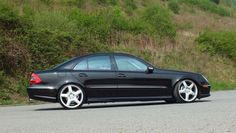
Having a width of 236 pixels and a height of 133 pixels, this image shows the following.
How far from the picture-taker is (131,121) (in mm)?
11547

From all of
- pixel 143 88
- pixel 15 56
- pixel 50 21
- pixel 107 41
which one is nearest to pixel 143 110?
pixel 143 88

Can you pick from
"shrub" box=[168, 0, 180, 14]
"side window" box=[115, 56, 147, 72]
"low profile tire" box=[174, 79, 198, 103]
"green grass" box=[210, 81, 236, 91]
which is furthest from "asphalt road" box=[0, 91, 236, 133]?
"shrub" box=[168, 0, 180, 14]

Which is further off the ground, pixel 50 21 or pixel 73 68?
pixel 50 21

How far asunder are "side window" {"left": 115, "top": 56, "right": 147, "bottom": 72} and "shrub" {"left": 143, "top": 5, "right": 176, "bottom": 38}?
19374 mm

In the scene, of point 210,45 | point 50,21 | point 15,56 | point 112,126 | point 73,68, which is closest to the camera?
point 112,126

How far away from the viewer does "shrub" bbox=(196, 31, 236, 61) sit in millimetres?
35219

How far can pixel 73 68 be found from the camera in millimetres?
15883

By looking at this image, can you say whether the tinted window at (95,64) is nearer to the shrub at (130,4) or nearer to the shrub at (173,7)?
the shrub at (130,4)

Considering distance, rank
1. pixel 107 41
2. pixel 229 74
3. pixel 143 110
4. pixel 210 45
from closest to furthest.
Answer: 1. pixel 143 110
2. pixel 107 41
3. pixel 229 74
4. pixel 210 45

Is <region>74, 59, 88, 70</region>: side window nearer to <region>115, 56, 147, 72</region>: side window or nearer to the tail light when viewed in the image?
<region>115, 56, 147, 72</region>: side window

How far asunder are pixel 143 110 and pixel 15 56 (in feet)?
31.9

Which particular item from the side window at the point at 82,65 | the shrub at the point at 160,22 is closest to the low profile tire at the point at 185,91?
the side window at the point at 82,65

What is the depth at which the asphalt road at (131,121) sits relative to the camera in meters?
10.3

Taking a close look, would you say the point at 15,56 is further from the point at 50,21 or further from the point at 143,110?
the point at 143,110
